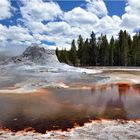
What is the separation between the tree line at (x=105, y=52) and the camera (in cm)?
6775

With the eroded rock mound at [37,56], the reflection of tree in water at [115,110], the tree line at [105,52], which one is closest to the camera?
the reflection of tree in water at [115,110]

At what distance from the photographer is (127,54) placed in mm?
67812

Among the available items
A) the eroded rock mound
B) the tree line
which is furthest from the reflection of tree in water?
the tree line

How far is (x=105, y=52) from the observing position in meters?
70.2

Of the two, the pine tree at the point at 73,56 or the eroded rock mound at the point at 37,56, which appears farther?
the pine tree at the point at 73,56

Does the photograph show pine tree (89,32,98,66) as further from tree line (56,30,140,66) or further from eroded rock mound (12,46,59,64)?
eroded rock mound (12,46,59,64)

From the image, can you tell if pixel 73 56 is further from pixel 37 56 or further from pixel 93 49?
pixel 37 56

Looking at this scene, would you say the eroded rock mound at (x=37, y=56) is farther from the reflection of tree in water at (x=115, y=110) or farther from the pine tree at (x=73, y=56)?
the pine tree at (x=73, y=56)

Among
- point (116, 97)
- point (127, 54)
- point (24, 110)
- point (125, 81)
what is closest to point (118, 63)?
point (127, 54)

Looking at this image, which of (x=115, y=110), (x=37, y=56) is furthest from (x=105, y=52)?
(x=115, y=110)

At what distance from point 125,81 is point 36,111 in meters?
15.6

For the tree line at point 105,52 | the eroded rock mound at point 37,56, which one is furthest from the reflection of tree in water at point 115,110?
the tree line at point 105,52

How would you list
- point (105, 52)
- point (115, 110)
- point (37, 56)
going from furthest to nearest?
1. point (105, 52)
2. point (37, 56)
3. point (115, 110)

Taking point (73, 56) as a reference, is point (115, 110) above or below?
below
